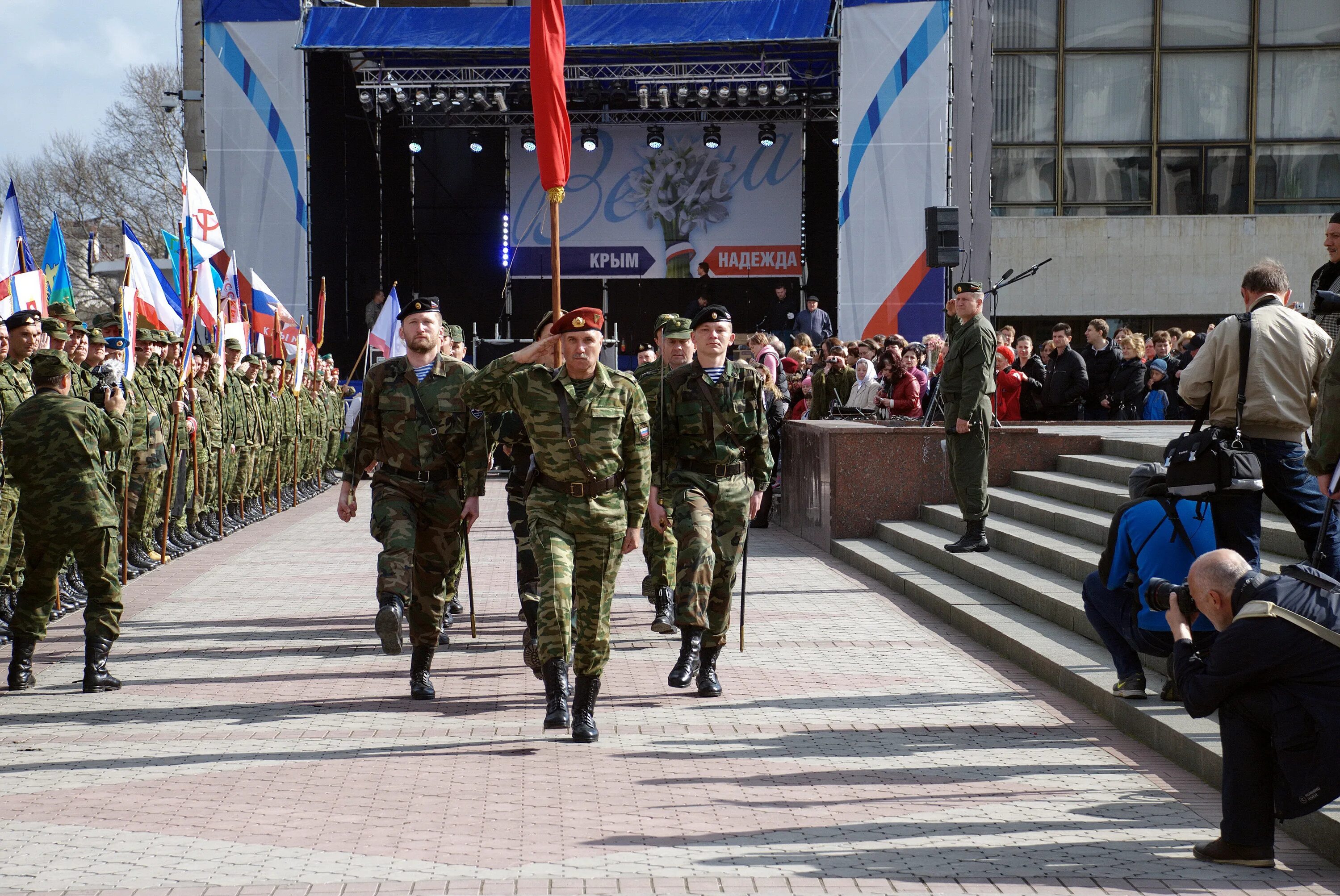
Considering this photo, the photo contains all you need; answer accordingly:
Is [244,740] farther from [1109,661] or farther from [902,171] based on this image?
[902,171]

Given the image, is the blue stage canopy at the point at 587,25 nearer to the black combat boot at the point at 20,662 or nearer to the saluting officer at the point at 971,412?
the saluting officer at the point at 971,412

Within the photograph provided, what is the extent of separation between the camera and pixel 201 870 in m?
4.78

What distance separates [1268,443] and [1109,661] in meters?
1.61

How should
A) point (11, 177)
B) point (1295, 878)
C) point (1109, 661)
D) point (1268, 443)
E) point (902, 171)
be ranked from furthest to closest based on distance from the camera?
point (902, 171), point (11, 177), point (1109, 661), point (1268, 443), point (1295, 878)

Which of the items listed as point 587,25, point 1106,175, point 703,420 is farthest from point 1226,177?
point 703,420

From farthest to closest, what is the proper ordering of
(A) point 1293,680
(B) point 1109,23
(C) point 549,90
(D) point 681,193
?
(B) point 1109,23 → (D) point 681,193 → (C) point 549,90 → (A) point 1293,680

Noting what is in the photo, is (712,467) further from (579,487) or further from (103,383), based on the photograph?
(103,383)

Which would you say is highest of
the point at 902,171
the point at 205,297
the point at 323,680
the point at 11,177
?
the point at 902,171

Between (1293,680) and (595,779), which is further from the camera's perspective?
(595,779)

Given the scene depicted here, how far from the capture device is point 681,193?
3022 centimetres

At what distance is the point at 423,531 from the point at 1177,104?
2927 cm

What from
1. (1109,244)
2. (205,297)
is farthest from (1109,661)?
(1109,244)

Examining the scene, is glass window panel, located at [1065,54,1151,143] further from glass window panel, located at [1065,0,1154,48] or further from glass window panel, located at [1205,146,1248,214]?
glass window panel, located at [1205,146,1248,214]

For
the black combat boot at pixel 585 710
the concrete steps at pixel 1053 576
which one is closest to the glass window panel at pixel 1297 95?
the concrete steps at pixel 1053 576
